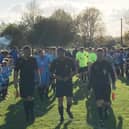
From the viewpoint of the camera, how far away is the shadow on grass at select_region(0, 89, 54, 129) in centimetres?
1291

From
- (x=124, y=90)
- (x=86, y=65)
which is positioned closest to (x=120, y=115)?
(x=124, y=90)

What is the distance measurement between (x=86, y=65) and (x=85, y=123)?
11389 millimetres

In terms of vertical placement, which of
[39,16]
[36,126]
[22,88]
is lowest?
[36,126]

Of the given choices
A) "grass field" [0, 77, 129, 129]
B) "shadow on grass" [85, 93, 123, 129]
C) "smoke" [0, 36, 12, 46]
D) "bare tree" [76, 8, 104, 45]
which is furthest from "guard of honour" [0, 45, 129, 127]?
"bare tree" [76, 8, 104, 45]

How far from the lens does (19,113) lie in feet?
49.4

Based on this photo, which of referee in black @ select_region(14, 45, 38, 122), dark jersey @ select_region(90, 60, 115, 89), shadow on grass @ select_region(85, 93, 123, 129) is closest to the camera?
dark jersey @ select_region(90, 60, 115, 89)

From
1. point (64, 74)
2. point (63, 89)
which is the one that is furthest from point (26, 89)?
point (64, 74)

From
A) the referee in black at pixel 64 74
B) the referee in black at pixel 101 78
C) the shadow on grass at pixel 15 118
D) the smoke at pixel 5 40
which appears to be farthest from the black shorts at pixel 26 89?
the smoke at pixel 5 40

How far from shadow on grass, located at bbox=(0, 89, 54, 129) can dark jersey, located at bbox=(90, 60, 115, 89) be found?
2197 mm

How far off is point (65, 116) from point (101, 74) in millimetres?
2288

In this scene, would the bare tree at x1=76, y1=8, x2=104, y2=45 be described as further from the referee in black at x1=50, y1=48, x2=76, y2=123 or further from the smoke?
the referee in black at x1=50, y1=48, x2=76, y2=123

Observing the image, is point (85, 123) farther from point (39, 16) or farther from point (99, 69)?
point (39, 16)

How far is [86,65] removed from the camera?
79.1 ft

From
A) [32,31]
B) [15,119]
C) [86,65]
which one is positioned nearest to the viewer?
[15,119]
